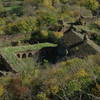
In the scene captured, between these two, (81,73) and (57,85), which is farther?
(81,73)

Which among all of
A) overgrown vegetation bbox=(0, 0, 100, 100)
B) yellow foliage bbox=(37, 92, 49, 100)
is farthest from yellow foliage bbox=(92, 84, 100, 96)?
yellow foliage bbox=(37, 92, 49, 100)

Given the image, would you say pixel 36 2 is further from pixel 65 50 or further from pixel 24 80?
pixel 24 80

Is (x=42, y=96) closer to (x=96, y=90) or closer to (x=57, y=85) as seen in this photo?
(x=57, y=85)

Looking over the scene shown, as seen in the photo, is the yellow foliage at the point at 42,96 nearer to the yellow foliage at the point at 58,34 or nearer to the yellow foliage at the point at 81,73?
the yellow foliage at the point at 81,73

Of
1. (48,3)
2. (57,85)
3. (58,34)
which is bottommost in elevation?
(48,3)

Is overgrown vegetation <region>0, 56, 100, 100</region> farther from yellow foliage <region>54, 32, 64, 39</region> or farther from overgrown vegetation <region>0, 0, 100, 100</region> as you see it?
yellow foliage <region>54, 32, 64, 39</region>

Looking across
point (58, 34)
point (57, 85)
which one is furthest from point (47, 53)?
point (57, 85)

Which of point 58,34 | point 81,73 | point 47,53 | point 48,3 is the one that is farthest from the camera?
point 48,3

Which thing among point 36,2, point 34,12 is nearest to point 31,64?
point 34,12

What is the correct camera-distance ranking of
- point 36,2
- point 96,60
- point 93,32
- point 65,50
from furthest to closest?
point 36,2
point 93,32
point 65,50
point 96,60

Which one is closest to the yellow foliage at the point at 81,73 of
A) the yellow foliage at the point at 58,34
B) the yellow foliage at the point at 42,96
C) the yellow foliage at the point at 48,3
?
the yellow foliage at the point at 42,96

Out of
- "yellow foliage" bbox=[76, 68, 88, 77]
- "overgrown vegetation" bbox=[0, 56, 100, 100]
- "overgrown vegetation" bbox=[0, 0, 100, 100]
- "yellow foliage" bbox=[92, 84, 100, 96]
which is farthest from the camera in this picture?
"yellow foliage" bbox=[76, 68, 88, 77]
